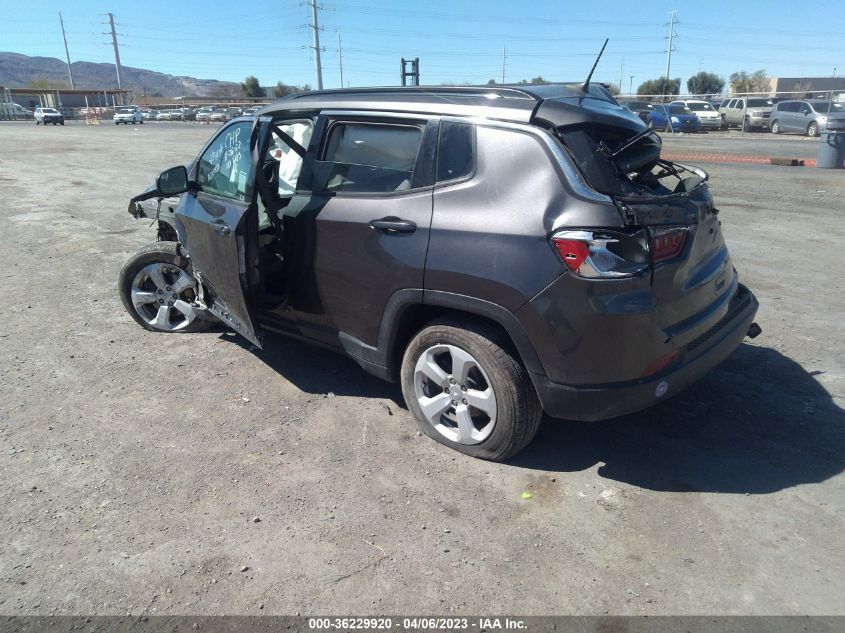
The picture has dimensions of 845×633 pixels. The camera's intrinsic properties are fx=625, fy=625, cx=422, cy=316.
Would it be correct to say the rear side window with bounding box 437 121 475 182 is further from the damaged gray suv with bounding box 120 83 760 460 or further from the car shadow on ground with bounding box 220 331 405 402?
the car shadow on ground with bounding box 220 331 405 402

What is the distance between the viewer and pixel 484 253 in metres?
3.08

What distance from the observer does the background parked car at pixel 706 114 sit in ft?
107

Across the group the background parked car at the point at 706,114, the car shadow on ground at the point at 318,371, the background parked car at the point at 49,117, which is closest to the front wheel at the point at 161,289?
the car shadow on ground at the point at 318,371

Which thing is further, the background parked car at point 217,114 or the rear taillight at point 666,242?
the background parked car at point 217,114

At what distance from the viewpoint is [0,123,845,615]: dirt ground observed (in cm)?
260

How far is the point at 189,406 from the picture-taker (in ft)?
13.7

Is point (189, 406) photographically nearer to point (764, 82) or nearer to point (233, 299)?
point (233, 299)

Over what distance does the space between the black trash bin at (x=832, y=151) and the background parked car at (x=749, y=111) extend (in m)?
17.8

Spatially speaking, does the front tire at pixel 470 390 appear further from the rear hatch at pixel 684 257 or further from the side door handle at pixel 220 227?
the side door handle at pixel 220 227

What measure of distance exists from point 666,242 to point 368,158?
176cm

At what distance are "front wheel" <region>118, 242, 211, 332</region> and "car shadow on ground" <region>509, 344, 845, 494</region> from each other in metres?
3.23

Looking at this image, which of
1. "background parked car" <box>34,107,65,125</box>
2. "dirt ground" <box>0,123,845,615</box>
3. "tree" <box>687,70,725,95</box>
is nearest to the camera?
"dirt ground" <box>0,123,845,615</box>

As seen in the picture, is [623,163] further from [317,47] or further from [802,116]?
[317,47]

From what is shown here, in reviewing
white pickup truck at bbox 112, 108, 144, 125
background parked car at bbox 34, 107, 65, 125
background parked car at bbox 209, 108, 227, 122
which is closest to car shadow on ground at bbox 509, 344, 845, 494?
background parked car at bbox 209, 108, 227, 122
